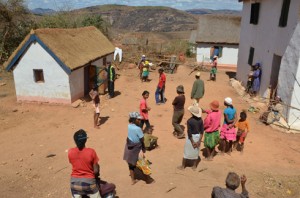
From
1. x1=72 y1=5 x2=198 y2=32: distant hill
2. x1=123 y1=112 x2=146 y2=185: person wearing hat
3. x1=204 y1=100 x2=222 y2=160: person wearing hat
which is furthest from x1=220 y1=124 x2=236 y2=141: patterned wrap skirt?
x1=72 y1=5 x2=198 y2=32: distant hill

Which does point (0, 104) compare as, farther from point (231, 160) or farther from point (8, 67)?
point (231, 160)

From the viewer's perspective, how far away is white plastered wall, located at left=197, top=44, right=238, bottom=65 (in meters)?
27.0

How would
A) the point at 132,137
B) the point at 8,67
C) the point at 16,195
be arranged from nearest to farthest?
the point at 132,137 → the point at 16,195 → the point at 8,67

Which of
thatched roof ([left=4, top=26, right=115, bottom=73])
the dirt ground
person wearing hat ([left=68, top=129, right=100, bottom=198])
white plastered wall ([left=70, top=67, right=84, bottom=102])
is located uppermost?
thatched roof ([left=4, top=26, right=115, bottom=73])

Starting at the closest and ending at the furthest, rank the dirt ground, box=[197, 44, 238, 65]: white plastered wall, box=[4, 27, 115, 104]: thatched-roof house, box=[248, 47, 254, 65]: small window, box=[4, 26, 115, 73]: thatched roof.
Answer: the dirt ground → box=[4, 26, 115, 73]: thatched roof → box=[4, 27, 115, 104]: thatched-roof house → box=[248, 47, 254, 65]: small window → box=[197, 44, 238, 65]: white plastered wall

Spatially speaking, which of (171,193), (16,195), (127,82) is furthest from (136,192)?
(127,82)

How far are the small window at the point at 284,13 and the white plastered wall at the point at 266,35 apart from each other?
247mm

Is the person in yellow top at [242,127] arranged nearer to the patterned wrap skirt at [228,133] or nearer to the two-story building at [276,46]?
the patterned wrap skirt at [228,133]

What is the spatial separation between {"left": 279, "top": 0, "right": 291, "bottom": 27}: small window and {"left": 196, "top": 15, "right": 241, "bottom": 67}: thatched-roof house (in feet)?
45.6

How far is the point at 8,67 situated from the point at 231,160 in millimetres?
11062

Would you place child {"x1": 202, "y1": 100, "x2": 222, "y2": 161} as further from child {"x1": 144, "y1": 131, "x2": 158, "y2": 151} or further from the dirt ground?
child {"x1": 144, "y1": 131, "x2": 158, "y2": 151}

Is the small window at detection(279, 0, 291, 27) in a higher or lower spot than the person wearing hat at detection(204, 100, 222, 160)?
higher

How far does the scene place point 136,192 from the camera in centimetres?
696

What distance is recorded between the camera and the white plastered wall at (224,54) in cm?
2702
